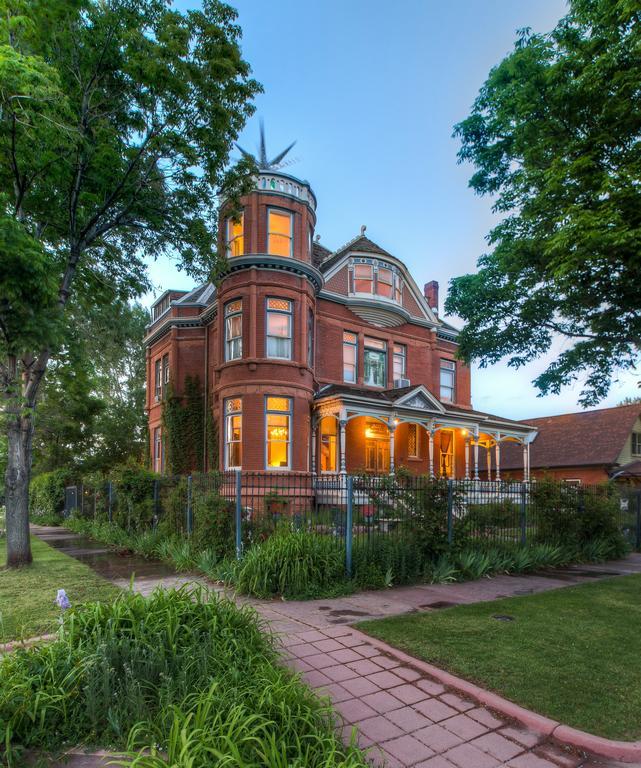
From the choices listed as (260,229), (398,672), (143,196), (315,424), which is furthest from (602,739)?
(260,229)

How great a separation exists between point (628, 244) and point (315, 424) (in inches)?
511

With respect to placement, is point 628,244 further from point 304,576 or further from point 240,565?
point 240,565

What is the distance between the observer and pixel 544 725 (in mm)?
3867

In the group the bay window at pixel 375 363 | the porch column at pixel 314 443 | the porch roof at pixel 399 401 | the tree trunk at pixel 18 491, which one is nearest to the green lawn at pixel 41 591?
the tree trunk at pixel 18 491

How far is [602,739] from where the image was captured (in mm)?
3666

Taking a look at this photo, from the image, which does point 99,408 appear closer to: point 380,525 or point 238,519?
point 238,519

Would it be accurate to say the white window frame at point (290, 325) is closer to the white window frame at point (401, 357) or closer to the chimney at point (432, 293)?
the white window frame at point (401, 357)

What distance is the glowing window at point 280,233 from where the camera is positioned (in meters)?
18.6

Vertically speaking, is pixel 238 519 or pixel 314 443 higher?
pixel 314 443

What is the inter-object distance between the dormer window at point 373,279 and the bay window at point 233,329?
18.8 feet

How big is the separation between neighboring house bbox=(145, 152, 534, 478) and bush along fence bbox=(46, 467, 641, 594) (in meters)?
5.75

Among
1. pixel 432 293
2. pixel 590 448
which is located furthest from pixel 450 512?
pixel 590 448

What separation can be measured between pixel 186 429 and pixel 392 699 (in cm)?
1845

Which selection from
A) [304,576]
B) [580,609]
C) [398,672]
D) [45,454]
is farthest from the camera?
[45,454]
